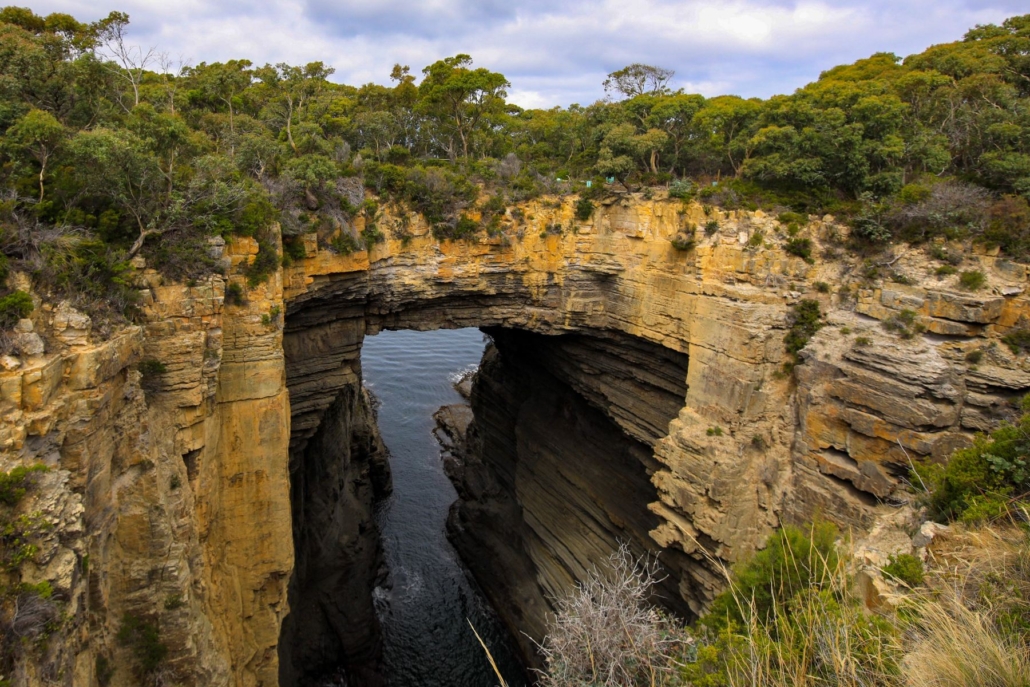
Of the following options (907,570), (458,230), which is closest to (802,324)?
(907,570)

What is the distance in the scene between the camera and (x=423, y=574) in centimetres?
2659

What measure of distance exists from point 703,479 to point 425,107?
1681 cm

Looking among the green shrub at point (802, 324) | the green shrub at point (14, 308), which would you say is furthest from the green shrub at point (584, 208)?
the green shrub at point (14, 308)

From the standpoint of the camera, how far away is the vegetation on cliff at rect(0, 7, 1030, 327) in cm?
1035

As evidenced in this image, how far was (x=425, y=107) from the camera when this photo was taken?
22.9 metres

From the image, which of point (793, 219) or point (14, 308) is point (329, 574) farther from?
point (793, 219)

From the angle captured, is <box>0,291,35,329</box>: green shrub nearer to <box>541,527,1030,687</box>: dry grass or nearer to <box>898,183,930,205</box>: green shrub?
<box>541,527,1030,687</box>: dry grass

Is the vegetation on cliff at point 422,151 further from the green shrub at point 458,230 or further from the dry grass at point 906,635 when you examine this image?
the dry grass at point 906,635

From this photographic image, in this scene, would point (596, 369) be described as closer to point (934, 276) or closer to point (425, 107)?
point (934, 276)

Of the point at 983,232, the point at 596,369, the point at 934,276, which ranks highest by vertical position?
the point at 983,232

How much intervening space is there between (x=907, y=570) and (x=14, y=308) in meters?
11.5

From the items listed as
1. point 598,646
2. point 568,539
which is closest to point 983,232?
point 598,646

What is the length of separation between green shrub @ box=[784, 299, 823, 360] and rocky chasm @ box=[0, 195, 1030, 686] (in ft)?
0.89

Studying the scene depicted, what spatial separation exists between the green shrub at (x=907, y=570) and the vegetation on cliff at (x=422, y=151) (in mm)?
10857
